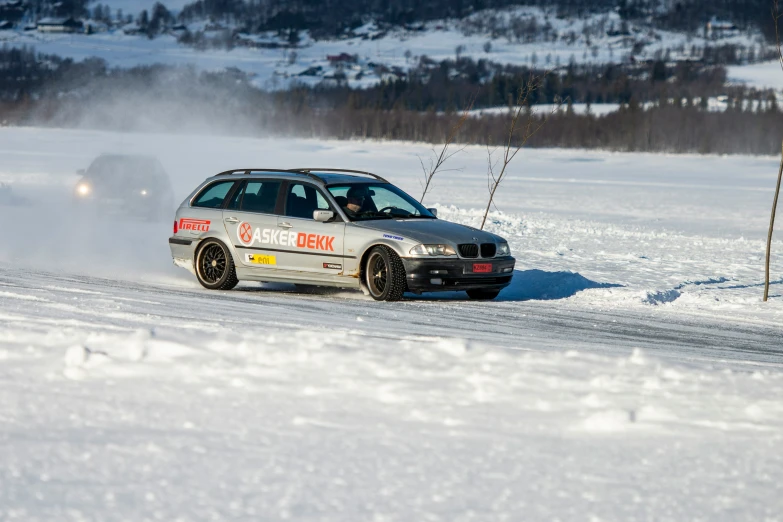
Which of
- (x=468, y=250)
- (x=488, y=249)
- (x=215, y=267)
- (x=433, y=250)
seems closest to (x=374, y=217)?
(x=433, y=250)

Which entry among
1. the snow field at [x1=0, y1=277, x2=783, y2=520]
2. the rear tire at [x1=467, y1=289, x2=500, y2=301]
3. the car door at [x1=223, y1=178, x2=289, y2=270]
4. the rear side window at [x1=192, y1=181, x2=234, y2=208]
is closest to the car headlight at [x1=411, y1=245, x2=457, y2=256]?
the rear tire at [x1=467, y1=289, x2=500, y2=301]

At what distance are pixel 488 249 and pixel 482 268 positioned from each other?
0.28 metres

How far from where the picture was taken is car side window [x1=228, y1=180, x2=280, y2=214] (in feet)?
42.9

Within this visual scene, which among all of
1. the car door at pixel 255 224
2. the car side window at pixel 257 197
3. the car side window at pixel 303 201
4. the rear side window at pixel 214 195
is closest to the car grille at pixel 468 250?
the car side window at pixel 303 201

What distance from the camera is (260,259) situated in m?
12.9

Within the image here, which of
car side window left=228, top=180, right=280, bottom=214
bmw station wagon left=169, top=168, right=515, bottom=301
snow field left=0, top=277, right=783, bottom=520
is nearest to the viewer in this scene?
snow field left=0, top=277, right=783, bottom=520

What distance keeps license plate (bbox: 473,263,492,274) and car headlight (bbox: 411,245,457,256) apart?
311mm

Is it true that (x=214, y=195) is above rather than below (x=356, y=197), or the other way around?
below

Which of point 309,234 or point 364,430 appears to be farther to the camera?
point 309,234

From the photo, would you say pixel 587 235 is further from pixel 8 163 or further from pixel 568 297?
pixel 8 163

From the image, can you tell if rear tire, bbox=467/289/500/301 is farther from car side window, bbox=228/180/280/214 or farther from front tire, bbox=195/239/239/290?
front tire, bbox=195/239/239/290

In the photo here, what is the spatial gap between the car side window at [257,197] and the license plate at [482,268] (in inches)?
103

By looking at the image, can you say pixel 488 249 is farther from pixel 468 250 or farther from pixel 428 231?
pixel 428 231

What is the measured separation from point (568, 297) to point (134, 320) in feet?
20.4
